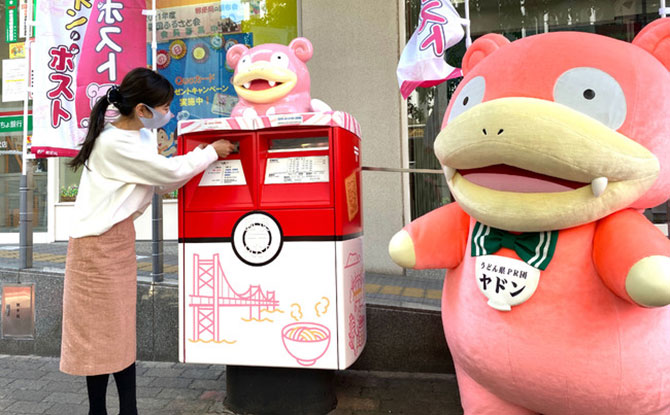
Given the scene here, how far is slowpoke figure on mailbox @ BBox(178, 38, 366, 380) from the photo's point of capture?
8.59ft

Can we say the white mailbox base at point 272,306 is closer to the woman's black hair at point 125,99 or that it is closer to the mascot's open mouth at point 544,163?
the woman's black hair at point 125,99

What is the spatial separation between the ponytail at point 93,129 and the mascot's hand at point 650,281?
8.26 feet

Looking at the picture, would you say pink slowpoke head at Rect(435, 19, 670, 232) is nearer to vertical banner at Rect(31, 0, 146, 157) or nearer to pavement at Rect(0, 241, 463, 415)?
pavement at Rect(0, 241, 463, 415)

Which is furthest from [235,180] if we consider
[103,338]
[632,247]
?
[632,247]

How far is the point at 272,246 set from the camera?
2666mm

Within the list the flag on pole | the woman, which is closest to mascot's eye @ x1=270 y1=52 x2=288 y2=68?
the woman

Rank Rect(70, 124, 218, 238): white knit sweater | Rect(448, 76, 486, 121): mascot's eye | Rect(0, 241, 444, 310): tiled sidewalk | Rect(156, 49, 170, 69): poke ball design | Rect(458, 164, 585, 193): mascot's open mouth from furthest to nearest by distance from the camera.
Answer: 1. Rect(156, 49, 170, 69): poke ball design
2. Rect(0, 241, 444, 310): tiled sidewalk
3. Rect(70, 124, 218, 238): white knit sweater
4. Rect(448, 76, 486, 121): mascot's eye
5. Rect(458, 164, 585, 193): mascot's open mouth

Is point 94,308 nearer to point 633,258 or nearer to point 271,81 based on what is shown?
point 271,81

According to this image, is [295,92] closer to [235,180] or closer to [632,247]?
[235,180]

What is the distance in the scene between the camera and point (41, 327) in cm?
410

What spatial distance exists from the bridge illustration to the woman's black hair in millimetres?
841

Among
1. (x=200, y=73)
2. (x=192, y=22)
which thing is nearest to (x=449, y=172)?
(x=200, y=73)

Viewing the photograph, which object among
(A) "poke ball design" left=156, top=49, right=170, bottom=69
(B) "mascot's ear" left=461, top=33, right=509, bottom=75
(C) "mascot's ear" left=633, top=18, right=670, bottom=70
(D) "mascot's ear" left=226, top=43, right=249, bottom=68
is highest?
(A) "poke ball design" left=156, top=49, right=170, bottom=69

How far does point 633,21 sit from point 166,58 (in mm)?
5578
